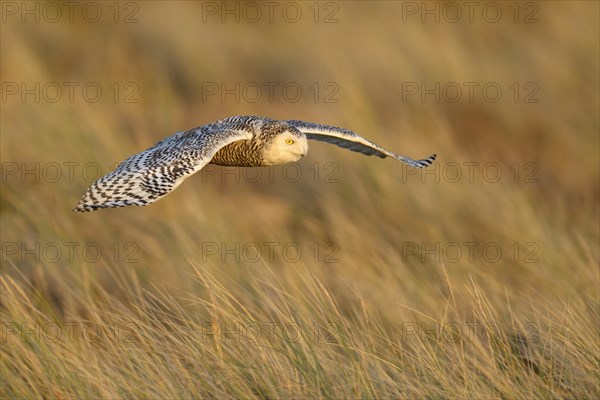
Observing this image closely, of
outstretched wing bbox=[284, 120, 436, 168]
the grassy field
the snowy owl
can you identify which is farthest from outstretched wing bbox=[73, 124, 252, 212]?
outstretched wing bbox=[284, 120, 436, 168]

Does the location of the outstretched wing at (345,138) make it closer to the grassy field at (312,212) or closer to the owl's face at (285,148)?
the owl's face at (285,148)

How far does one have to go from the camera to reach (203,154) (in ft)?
18.0

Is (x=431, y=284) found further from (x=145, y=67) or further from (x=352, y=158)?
(x=145, y=67)

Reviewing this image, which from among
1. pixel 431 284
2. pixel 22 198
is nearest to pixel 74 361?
pixel 431 284

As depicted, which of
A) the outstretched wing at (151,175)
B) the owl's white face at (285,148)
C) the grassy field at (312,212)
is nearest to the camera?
the grassy field at (312,212)

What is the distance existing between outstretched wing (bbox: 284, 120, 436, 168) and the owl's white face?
0.25 metres

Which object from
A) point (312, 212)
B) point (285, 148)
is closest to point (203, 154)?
point (285, 148)

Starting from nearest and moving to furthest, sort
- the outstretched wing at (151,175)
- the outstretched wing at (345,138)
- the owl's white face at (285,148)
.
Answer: the outstretched wing at (151,175)
the owl's white face at (285,148)
the outstretched wing at (345,138)

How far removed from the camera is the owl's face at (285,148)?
6219 millimetres

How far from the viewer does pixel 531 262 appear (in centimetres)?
771

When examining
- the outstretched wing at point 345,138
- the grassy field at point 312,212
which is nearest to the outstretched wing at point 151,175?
the grassy field at point 312,212

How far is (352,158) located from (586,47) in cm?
480

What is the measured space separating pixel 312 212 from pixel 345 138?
8.89ft

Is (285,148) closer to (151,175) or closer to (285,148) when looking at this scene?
(285,148)
